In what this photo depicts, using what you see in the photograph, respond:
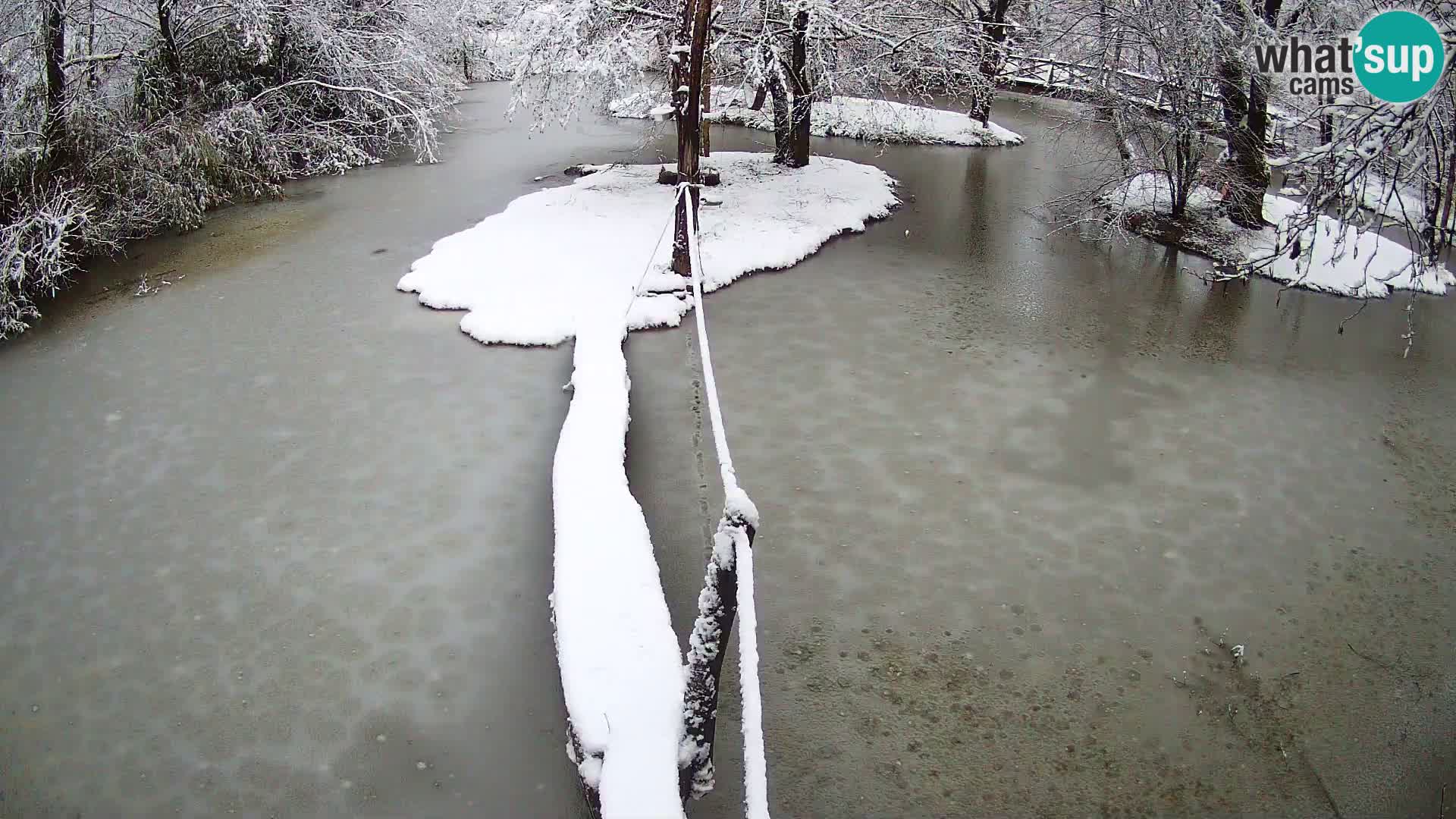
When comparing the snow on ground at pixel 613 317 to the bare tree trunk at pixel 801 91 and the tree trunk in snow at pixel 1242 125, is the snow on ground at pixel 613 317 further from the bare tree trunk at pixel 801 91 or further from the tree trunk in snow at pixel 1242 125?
the tree trunk in snow at pixel 1242 125

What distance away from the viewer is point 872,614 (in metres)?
4.96

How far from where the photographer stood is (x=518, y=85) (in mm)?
13133

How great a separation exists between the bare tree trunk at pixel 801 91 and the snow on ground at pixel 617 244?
35 cm

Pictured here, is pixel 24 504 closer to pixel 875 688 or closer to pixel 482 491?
pixel 482 491

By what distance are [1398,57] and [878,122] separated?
12.6 metres

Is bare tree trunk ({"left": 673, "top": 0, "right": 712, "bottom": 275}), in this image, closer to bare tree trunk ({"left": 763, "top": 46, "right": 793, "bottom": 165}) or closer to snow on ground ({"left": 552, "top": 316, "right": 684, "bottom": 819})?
snow on ground ({"left": 552, "top": 316, "right": 684, "bottom": 819})

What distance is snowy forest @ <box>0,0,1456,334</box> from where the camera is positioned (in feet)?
34.3

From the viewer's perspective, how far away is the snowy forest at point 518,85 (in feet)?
34.3

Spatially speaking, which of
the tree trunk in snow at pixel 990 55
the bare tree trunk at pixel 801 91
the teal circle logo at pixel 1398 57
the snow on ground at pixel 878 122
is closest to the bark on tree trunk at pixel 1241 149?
the tree trunk in snow at pixel 990 55

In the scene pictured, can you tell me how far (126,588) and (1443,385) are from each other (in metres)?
10.4

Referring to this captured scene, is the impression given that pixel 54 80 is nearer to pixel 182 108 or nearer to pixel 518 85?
pixel 182 108

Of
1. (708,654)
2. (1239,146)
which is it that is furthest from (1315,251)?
(708,654)

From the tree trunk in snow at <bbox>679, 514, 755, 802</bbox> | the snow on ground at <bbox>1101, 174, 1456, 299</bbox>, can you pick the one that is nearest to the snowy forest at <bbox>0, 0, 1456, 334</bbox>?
the snow on ground at <bbox>1101, 174, 1456, 299</bbox>

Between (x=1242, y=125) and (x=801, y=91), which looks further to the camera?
(x=801, y=91)
